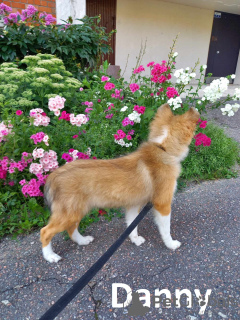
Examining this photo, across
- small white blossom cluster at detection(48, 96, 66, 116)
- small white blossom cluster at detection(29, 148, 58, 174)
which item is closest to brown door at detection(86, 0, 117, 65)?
small white blossom cluster at detection(48, 96, 66, 116)

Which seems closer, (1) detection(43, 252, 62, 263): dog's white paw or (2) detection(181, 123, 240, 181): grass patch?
(1) detection(43, 252, 62, 263): dog's white paw

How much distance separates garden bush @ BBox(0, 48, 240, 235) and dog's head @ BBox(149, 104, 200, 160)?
103cm

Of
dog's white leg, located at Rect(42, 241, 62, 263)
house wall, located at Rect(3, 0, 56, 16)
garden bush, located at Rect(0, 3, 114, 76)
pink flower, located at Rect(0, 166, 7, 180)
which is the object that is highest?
house wall, located at Rect(3, 0, 56, 16)

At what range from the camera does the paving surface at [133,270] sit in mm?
2125

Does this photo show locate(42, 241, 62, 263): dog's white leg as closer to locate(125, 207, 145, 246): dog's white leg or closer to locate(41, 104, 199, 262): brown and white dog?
locate(41, 104, 199, 262): brown and white dog

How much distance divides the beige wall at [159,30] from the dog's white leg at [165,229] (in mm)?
9083

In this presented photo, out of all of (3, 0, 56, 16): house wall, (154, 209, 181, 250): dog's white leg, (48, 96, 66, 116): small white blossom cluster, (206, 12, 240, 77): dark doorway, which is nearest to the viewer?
(154, 209, 181, 250): dog's white leg

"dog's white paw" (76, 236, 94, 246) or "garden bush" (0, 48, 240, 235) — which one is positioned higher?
"garden bush" (0, 48, 240, 235)

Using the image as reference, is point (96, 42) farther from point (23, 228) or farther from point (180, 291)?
point (180, 291)

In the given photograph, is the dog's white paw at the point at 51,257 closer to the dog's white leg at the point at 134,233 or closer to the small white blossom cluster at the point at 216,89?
the dog's white leg at the point at 134,233

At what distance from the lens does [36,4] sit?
626 centimetres

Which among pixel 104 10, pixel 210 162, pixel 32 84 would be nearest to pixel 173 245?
pixel 210 162

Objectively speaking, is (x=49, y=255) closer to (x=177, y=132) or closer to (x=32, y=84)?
(x=177, y=132)

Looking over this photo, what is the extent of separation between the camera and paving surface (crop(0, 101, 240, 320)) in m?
2.12
